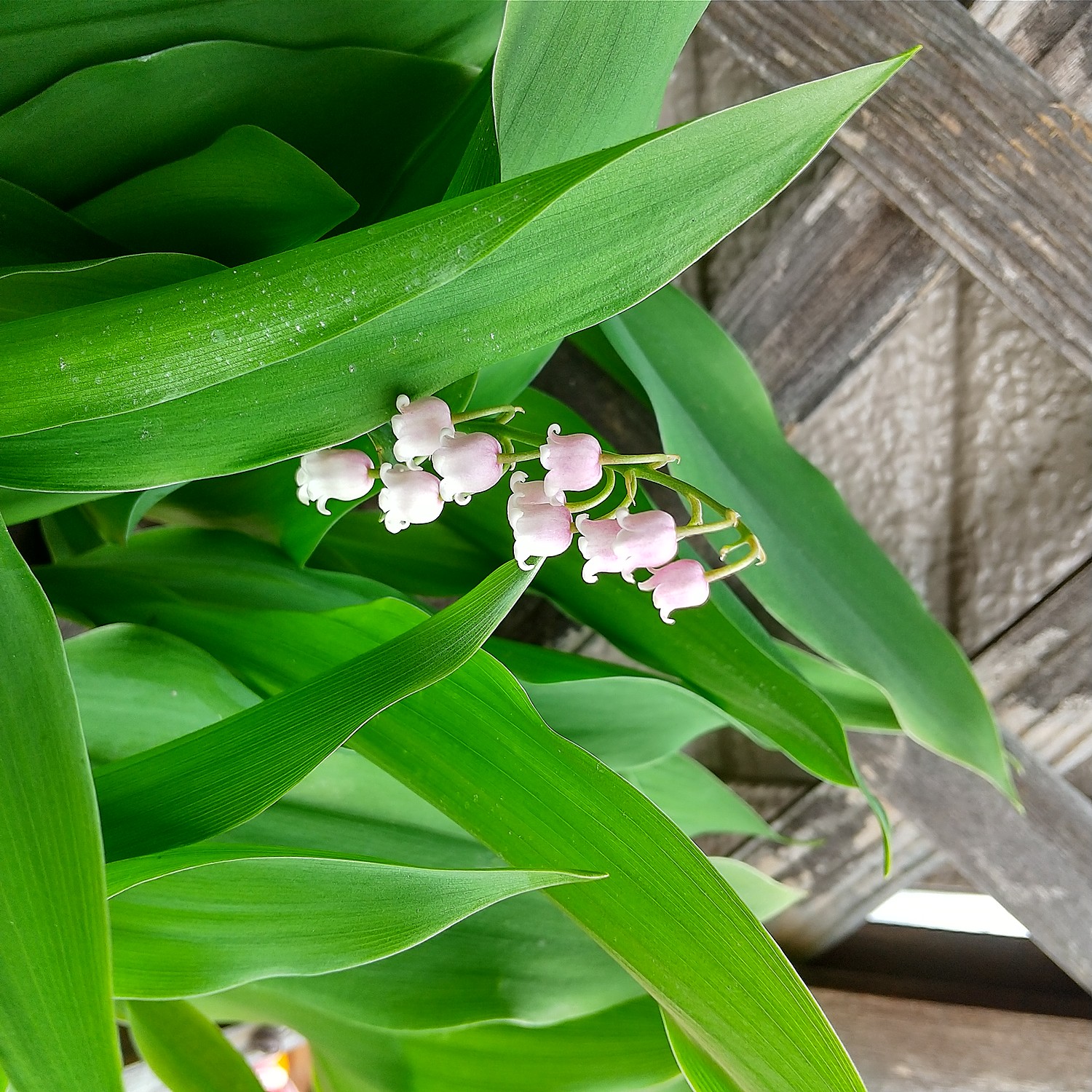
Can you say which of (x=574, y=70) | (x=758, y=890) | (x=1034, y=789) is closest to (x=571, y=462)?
(x=574, y=70)

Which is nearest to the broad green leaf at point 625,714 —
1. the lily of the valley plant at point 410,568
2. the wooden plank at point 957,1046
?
the lily of the valley plant at point 410,568

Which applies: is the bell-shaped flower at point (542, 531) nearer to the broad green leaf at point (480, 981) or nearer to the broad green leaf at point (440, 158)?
the broad green leaf at point (440, 158)

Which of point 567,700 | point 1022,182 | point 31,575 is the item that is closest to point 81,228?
point 31,575

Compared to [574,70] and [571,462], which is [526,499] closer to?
[571,462]

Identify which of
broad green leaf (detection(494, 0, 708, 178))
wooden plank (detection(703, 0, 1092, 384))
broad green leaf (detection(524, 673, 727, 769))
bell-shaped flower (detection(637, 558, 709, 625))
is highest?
wooden plank (detection(703, 0, 1092, 384))

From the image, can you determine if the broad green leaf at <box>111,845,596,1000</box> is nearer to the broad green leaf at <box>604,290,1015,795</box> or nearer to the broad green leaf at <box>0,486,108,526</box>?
the broad green leaf at <box>0,486,108,526</box>

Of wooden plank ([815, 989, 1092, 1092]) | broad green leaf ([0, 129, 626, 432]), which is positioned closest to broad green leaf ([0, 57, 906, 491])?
broad green leaf ([0, 129, 626, 432])
